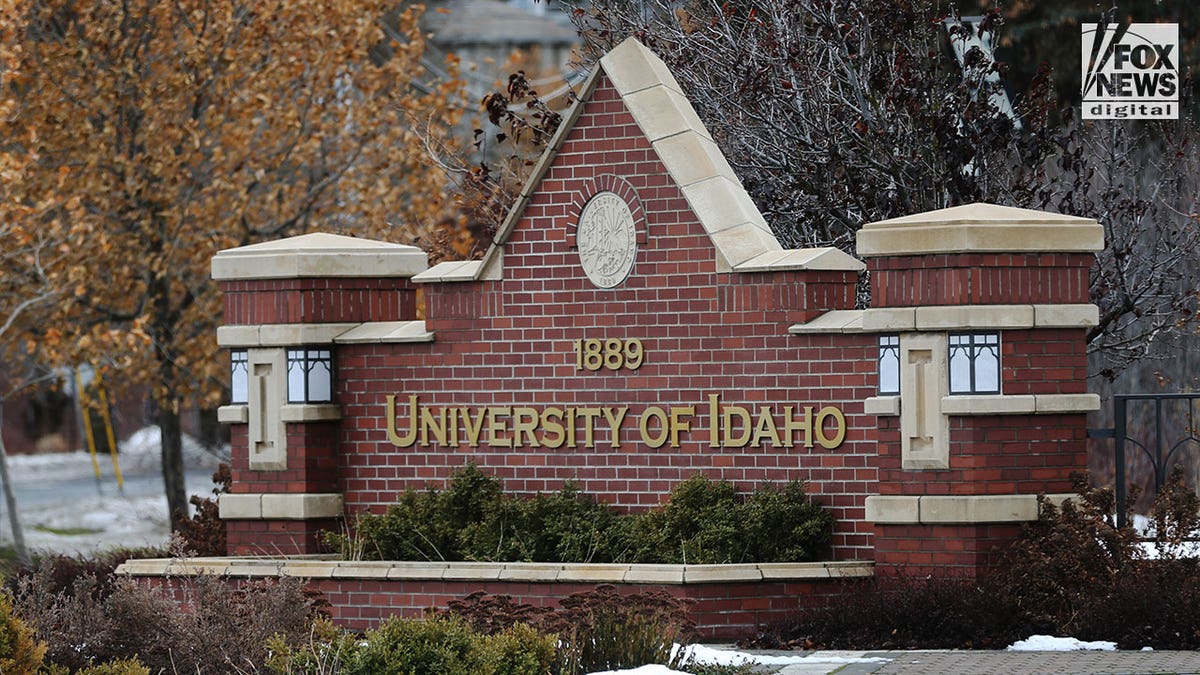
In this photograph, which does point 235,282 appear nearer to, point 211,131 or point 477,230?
point 211,131

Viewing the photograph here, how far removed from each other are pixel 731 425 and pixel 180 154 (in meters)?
12.3

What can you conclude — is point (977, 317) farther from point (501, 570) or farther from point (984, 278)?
point (501, 570)

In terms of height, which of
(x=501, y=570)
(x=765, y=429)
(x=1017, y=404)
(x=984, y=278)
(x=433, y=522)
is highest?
(x=984, y=278)

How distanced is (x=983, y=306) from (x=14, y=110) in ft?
41.6

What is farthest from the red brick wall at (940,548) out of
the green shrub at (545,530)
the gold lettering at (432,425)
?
the gold lettering at (432,425)

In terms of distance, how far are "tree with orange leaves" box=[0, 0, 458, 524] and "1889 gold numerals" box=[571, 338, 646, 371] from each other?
7832 millimetres

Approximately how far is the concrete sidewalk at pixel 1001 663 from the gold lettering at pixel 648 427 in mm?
2704

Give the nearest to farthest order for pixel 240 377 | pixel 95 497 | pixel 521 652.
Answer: pixel 521 652
pixel 240 377
pixel 95 497

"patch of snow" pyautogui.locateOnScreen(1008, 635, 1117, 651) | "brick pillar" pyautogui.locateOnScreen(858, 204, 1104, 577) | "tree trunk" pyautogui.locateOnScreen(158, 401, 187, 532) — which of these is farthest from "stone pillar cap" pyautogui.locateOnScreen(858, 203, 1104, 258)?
"tree trunk" pyautogui.locateOnScreen(158, 401, 187, 532)

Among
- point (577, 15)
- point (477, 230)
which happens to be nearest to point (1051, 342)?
point (577, 15)

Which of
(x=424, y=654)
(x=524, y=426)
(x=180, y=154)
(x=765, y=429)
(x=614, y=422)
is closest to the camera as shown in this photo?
(x=424, y=654)

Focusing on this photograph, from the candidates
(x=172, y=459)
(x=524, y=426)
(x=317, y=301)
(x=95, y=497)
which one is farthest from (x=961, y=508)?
(x=95, y=497)

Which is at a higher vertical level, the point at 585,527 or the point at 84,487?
the point at 585,527

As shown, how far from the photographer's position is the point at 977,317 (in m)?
12.0
